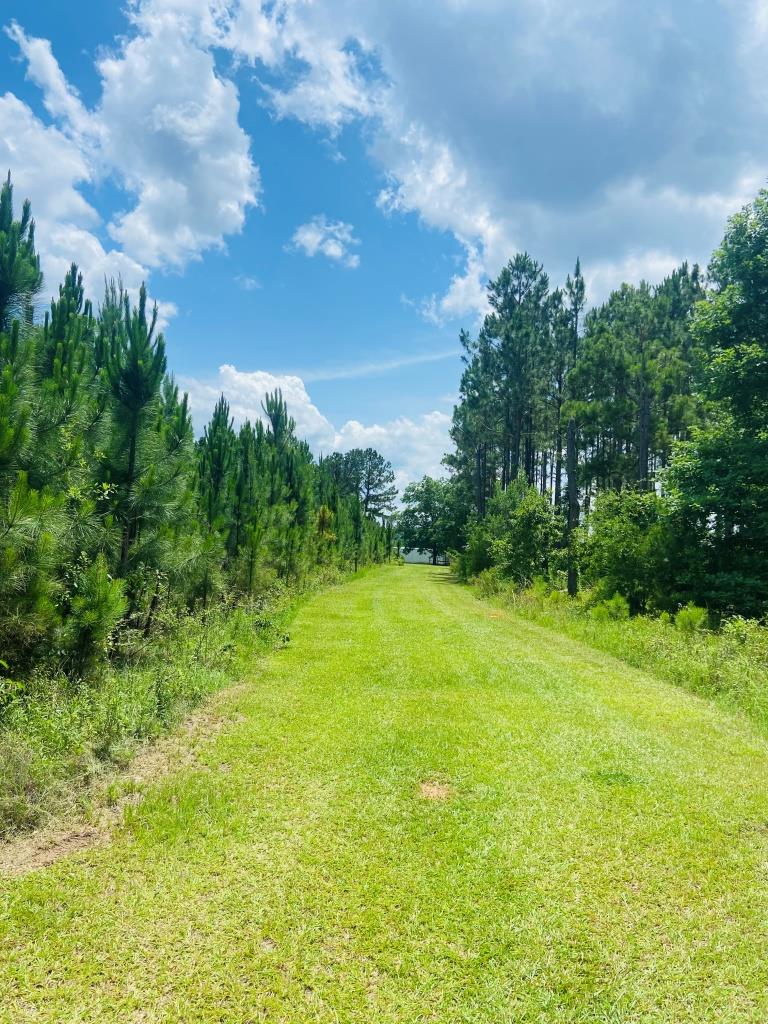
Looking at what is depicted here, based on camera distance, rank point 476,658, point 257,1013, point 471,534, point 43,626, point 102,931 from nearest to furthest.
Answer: point 257,1013 < point 102,931 < point 43,626 < point 476,658 < point 471,534

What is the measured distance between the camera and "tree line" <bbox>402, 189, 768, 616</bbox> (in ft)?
33.7

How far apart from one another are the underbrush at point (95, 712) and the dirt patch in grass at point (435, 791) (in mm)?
2494

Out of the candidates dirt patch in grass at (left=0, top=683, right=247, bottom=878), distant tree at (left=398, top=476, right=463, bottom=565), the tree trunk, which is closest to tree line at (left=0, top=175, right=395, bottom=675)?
dirt patch in grass at (left=0, top=683, right=247, bottom=878)

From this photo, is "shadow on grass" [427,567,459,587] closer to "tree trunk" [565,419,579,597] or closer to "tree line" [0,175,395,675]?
"tree trunk" [565,419,579,597]

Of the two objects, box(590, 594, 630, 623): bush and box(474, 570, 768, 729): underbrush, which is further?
box(590, 594, 630, 623): bush

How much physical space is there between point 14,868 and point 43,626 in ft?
7.18

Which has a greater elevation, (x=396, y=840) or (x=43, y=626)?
(x=43, y=626)

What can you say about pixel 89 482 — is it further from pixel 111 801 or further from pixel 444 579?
pixel 444 579

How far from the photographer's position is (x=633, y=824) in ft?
11.7

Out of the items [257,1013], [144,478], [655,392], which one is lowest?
[257,1013]

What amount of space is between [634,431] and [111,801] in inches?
927

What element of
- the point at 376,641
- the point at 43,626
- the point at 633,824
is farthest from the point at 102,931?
the point at 376,641

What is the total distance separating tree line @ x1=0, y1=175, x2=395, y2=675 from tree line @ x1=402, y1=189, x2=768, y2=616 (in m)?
9.18

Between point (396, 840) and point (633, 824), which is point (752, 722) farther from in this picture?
point (396, 840)
